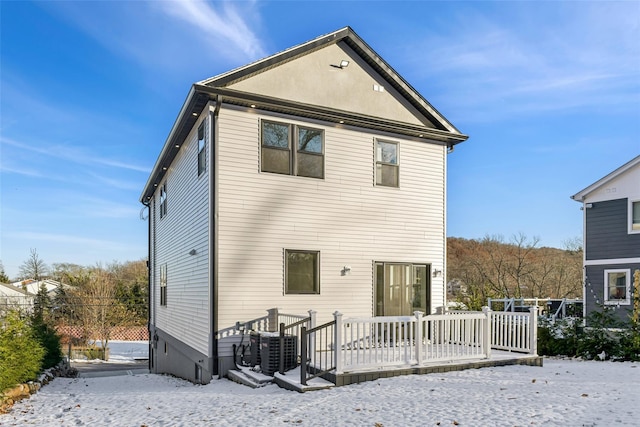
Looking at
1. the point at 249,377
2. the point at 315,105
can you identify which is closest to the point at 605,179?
the point at 315,105

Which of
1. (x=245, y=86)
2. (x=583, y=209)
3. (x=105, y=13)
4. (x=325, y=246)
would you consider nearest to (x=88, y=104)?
(x=105, y=13)

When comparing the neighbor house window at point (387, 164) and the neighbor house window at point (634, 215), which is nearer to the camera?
the neighbor house window at point (387, 164)

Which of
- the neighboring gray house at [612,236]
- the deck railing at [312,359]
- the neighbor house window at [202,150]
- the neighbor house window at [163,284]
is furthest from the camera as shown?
the neighboring gray house at [612,236]

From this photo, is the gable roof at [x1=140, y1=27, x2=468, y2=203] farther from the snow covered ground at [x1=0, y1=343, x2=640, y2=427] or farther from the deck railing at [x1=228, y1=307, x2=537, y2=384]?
the snow covered ground at [x1=0, y1=343, x2=640, y2=427]

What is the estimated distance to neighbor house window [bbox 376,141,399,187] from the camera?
1141 cm

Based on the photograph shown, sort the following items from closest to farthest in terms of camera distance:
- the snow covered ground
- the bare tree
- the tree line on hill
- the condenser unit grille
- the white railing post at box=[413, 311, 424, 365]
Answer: the snow covered ground
the condenser unit grille
the white railing post at box=[413, 311, 424, 365]
the tree line on hill
the bare tree

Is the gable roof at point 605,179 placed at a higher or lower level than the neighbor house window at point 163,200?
higher

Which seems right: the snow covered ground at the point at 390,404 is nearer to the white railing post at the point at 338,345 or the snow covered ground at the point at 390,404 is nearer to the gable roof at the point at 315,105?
the white railing post at the point at 338,345

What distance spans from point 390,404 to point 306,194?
526 centimetres

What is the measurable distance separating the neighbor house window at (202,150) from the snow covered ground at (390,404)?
462 centimetres

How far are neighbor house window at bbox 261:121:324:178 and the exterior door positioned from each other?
299 cm

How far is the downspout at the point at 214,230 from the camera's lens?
912 cm

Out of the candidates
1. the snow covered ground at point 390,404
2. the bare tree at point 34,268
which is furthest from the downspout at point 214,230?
the bare tree at point 34,268

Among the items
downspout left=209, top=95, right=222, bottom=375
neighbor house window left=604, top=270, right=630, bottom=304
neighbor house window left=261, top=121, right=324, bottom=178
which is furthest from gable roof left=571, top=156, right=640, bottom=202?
downspout left=209, top=95, right=222, bottom=375
